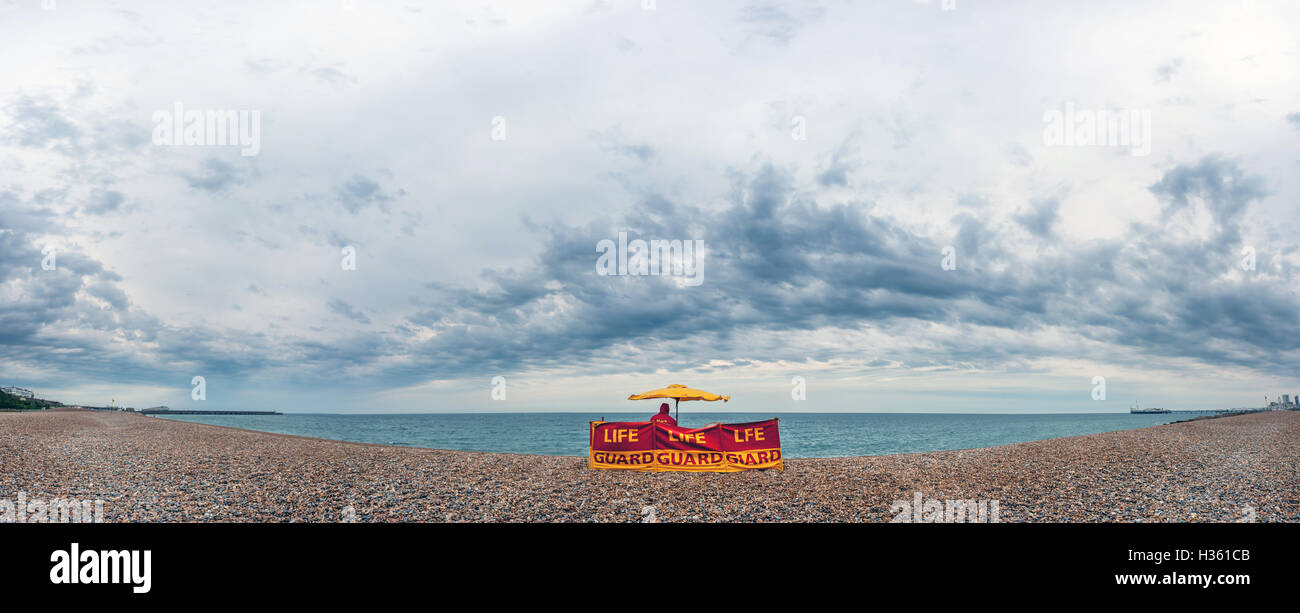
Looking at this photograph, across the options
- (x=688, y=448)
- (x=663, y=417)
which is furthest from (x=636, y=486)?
(x=663, y=417)

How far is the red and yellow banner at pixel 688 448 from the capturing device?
65.3 ft

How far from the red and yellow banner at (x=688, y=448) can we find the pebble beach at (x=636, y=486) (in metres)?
0.71

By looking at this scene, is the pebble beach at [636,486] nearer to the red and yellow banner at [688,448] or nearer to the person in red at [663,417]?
the red and yellow banner at [688,448]

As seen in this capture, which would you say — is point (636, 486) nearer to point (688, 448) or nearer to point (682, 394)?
point (688, 448)

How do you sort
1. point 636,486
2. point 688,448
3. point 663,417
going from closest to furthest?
point 636,486 → point 688,448 → point 663,417

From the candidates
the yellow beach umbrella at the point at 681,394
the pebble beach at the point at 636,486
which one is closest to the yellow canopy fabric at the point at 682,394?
the yellow beach umbrella at the point at 681,394

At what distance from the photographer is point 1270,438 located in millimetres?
28891

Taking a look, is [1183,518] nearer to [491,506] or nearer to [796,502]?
[796,502]

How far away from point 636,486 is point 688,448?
3469 mm

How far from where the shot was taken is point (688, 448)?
20031mm

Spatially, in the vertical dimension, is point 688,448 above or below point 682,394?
below

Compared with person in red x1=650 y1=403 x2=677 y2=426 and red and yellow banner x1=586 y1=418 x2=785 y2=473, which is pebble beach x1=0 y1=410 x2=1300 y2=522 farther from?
person in red x1=650 y1=403 x2=677 y2=426
